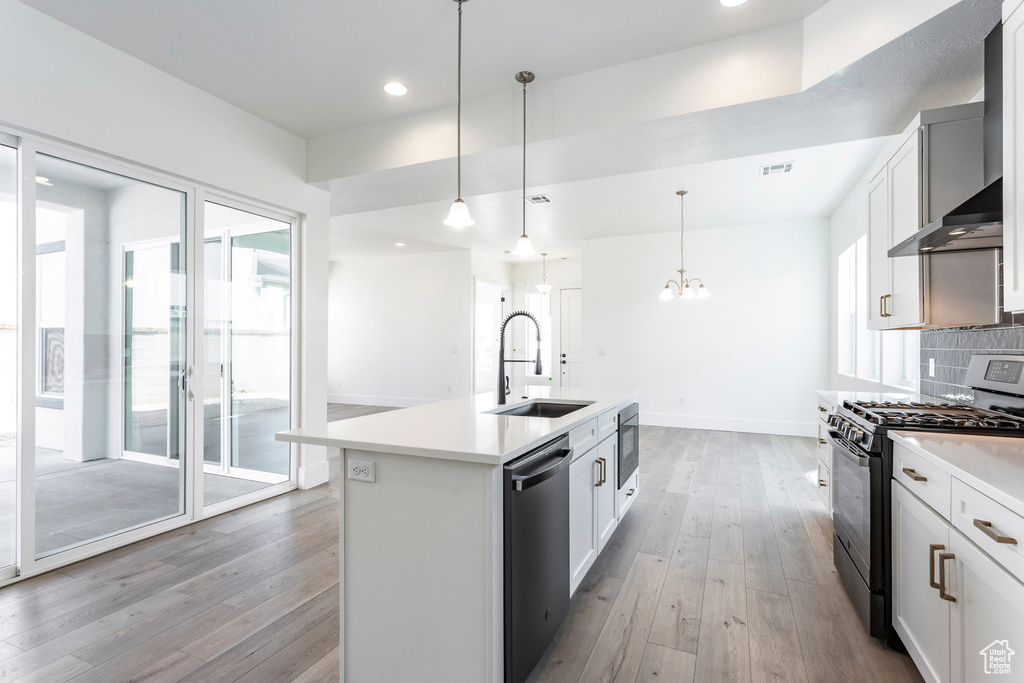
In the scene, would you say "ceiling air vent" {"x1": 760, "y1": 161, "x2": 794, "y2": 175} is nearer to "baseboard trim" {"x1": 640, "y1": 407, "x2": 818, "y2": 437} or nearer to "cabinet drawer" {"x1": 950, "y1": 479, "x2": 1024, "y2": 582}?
"baseboard trim" {"x1": 640, "y1": 407, "x2": 818, "y2": 437}

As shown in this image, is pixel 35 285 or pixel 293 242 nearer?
pixel 35 285

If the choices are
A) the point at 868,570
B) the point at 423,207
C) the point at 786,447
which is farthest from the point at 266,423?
the point at 786,447

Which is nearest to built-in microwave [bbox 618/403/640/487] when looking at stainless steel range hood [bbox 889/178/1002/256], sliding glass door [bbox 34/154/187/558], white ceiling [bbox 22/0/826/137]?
stainless steel range hood [bbox 889/178/1002/256]

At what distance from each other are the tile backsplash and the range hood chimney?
477mm

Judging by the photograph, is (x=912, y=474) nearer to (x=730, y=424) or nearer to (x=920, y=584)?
(x=920, y=584)

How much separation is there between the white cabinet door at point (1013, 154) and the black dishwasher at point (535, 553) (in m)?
1.60

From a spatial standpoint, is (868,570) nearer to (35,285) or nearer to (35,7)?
(35,285)

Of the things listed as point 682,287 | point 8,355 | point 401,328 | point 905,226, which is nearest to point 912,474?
point 905,226

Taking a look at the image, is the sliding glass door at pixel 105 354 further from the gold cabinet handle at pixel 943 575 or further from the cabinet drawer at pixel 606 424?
the gold cabinet handle at pixel 943 575

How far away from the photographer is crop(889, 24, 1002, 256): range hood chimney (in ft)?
5.53

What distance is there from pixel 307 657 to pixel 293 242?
3.11 meters

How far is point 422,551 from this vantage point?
161 cm

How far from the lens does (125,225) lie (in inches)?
115

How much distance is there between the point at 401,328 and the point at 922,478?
7.97 metres
